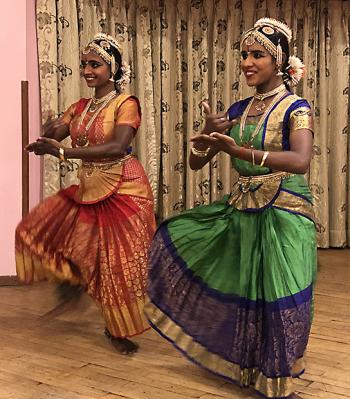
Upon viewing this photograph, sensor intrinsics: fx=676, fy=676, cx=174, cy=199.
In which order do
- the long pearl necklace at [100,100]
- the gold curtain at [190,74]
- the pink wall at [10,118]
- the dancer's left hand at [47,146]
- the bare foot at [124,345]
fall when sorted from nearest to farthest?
1. the dancer's left hand at [47,146]
2. the bare foot at [124,345]
3. the long pearl necklace at [100,100]
4. the pink wall at [10,118]
5. the gold curtain at [190,74]

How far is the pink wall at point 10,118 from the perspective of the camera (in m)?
4.43

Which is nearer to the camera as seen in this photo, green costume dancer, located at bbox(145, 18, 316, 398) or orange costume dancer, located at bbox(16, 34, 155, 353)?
green costume dancer, located at bbox(145, 18, 316, 398)

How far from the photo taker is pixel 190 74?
5590mm

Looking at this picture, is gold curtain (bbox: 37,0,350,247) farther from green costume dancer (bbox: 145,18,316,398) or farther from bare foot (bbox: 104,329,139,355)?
green costume dancer (bbox: 145,18,316,398)

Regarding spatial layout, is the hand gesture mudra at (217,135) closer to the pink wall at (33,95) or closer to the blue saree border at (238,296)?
the blue saree border at (238,296)

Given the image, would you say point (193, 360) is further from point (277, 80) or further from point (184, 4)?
point (184, 4)

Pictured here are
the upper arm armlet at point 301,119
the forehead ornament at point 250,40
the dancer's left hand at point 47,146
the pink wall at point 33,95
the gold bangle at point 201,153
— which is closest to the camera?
the upper arm armlet at point 301,119

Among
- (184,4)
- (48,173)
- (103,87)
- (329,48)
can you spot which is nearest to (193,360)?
(103,87)

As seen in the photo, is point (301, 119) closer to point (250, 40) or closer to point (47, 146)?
point (250, 40)

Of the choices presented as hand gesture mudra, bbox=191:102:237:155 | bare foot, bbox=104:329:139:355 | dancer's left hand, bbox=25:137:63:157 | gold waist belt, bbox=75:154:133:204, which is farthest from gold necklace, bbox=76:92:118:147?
bare foot, bbox=104:329:139:355

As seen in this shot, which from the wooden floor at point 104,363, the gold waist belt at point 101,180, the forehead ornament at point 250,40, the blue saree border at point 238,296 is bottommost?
the wooden floor at point 104,363

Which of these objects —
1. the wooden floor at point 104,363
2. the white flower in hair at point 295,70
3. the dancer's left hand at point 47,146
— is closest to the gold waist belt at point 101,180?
the dancer's left hand at point 47,146

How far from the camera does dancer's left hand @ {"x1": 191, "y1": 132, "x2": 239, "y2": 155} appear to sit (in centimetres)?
241

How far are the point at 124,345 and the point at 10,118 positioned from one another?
195 cm
